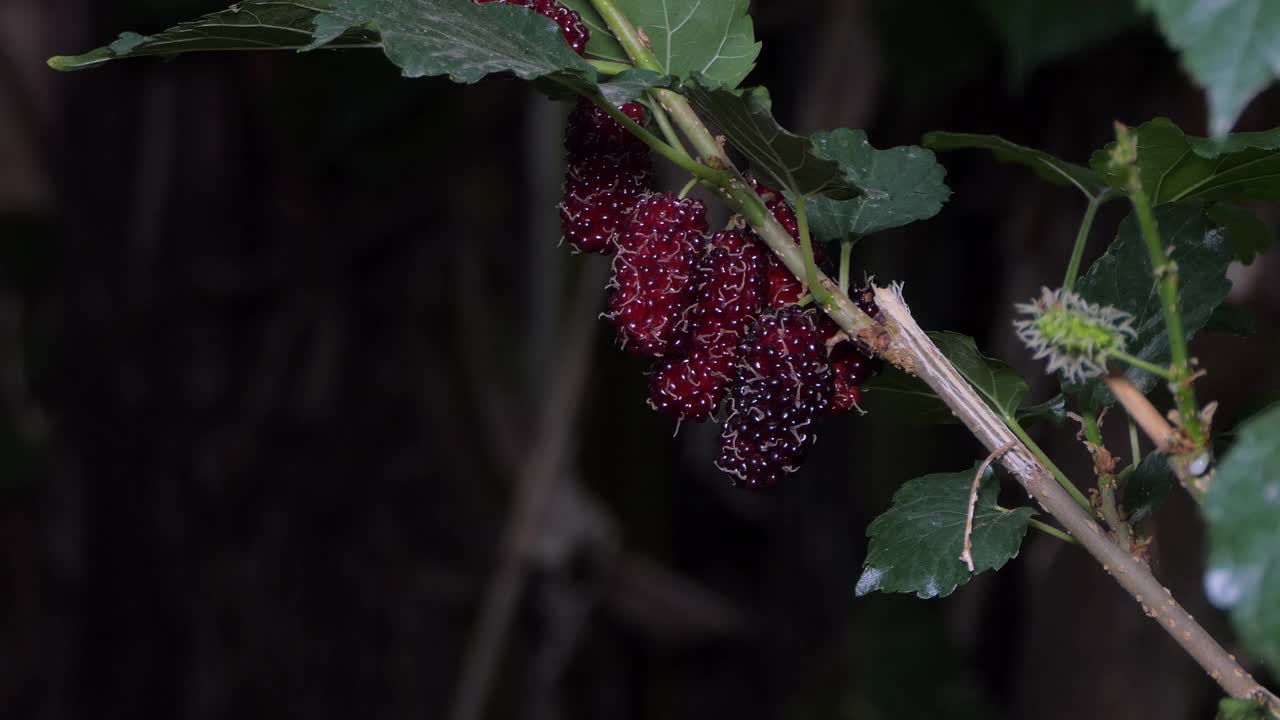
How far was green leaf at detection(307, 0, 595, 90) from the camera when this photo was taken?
44 cm

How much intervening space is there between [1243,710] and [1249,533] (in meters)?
0.12

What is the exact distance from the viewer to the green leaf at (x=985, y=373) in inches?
21.3

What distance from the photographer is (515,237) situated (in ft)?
9.26

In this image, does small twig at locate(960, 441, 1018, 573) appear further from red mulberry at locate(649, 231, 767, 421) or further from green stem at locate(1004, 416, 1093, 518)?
red mulberry at locate(649, 231, 767, 421)

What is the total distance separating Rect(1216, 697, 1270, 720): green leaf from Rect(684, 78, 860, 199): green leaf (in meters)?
0.25

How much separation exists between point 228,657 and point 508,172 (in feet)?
4.50

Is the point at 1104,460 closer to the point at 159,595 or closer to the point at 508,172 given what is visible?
the point at 508,172

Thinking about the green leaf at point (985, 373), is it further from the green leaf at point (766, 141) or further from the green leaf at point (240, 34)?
the green leaf at point (240, 34)

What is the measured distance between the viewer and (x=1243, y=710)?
A: 0.40 meters

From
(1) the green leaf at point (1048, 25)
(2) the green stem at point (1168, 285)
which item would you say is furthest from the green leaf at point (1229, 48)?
(1) the green leaf at point (1048, 25)

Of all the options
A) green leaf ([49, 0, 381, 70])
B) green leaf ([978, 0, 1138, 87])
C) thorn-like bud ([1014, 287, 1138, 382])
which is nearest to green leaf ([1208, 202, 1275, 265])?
thorn-like bud ([1014, 287, 1138, 382])

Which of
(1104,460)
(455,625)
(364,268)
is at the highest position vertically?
(1104,460)

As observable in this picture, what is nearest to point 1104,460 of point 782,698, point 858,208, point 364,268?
point 858,208

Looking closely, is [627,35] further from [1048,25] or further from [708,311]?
[1048,25]
